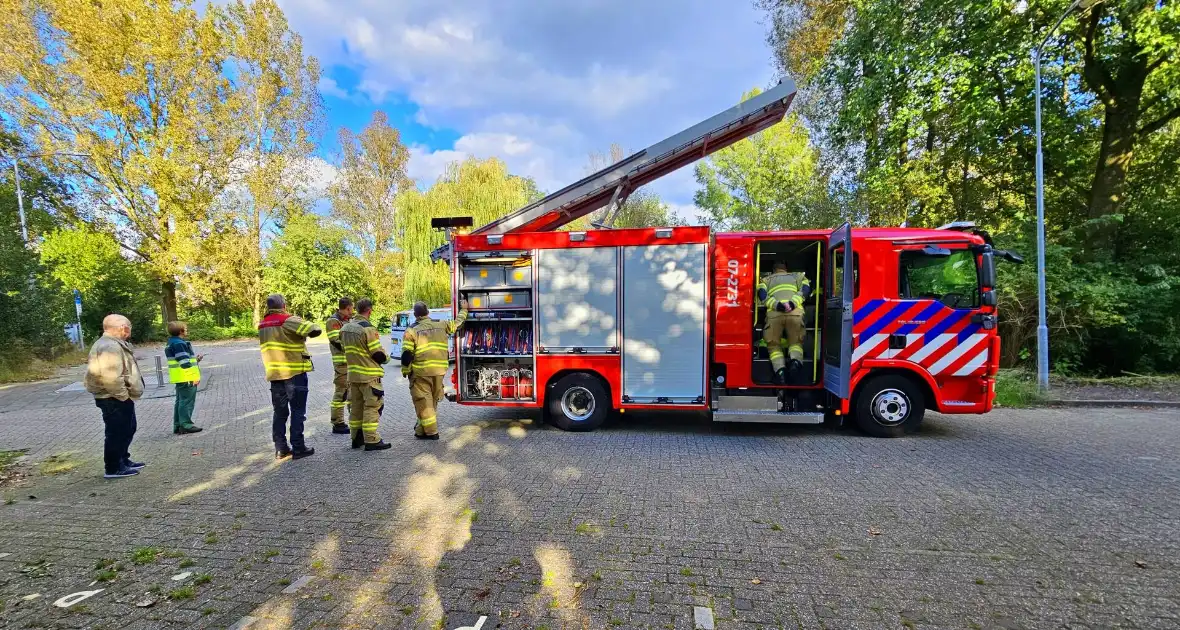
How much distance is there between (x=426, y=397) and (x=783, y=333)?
436 centimetres

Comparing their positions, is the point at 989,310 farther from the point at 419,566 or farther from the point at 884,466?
the point at 419,566

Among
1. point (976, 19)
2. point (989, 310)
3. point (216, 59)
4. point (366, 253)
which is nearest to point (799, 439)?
point (989, 310)

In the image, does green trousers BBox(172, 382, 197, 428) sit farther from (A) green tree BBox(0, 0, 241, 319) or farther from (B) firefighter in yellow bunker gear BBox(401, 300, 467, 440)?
(A) green tree BBox(0, 0, 241, 319)

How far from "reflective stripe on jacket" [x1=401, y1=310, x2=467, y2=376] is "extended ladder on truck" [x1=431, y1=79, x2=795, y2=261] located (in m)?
1.19

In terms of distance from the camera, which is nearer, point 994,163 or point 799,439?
point 799,439

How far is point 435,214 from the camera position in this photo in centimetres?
2197

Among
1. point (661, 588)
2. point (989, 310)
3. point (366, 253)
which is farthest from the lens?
point (366, 253)

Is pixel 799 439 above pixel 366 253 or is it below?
below

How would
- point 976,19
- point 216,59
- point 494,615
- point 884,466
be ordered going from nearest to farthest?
point 494,615, point 884,466, point 976,19, point 216,59

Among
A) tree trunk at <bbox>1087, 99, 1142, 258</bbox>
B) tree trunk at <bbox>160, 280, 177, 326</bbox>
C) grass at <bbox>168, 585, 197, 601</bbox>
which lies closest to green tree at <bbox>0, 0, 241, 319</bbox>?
tree trunk at <bbox>160, 280, 177, 326</bbox>

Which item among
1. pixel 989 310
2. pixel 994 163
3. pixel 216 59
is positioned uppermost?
pixel 216 59

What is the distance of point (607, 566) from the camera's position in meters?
2.94

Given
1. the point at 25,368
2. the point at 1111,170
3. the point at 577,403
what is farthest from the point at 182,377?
the point at 1111,170

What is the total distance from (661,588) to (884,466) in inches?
124
